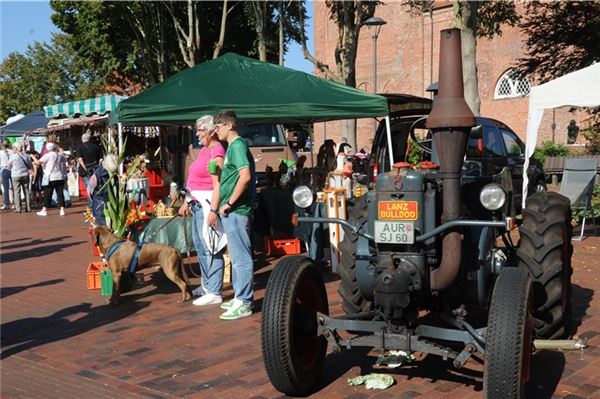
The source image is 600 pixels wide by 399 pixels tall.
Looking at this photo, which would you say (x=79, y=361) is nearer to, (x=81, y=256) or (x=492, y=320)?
(x=492, y=320)

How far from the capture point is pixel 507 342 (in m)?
3.73

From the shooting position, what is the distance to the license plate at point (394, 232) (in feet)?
14.0

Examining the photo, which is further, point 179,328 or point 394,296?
point 179,328

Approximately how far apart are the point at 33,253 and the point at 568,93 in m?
8.70

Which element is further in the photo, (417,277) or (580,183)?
(580,183)

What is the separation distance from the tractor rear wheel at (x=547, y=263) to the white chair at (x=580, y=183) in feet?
21.5

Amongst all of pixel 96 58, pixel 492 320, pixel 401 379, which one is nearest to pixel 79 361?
pixel 401 379

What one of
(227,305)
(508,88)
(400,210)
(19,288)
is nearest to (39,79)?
(508,88)

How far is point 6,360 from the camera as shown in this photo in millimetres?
5809

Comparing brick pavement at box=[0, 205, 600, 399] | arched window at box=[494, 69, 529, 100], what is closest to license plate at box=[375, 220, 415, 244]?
brick pavement at box=[0, 205, 600, 399]

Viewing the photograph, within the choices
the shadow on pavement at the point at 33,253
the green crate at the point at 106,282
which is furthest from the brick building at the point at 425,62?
the green crate at the point at 106,282

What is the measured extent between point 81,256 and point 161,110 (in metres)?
3.81

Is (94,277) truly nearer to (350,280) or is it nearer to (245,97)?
(245,97)

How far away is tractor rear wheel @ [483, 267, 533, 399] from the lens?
3703 millimetres
